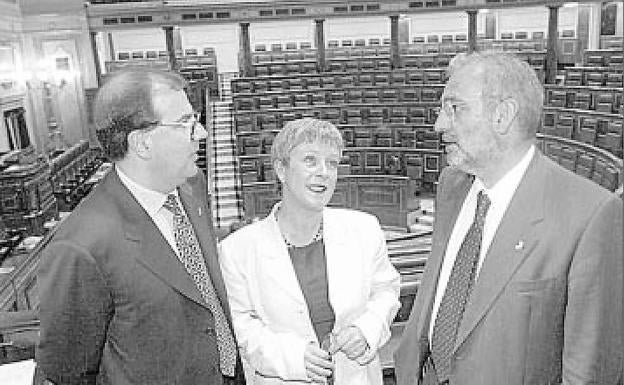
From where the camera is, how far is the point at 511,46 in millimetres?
16188

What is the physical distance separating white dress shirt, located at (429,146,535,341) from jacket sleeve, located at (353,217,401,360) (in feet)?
0.44

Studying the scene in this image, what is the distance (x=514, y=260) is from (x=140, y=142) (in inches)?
39.6

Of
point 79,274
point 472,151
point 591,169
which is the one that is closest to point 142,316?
point 79,274

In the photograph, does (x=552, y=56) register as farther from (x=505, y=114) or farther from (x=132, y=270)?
(x=132, y=270)

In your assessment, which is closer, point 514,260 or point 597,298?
point 597,298

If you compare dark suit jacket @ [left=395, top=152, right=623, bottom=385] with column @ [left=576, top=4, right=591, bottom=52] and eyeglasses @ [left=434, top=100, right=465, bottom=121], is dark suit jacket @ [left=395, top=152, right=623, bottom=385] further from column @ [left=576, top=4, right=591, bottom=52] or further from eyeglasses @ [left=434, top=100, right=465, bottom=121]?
column @ [left=576, top=4, right=591, bottom=52]

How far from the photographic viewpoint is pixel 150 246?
159 cm

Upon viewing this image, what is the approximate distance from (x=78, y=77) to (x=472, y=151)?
1149 centimetres

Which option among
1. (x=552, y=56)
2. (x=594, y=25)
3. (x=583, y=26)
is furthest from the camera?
(x=583, y=26)

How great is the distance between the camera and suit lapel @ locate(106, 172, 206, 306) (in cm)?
157

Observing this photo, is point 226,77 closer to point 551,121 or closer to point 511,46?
point 511,46

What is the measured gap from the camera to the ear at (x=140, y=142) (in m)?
1.58

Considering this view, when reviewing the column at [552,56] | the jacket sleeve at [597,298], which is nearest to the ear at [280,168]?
the jacket sleeve at [597,298]

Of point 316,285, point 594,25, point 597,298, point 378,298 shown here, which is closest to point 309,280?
point 316,285
